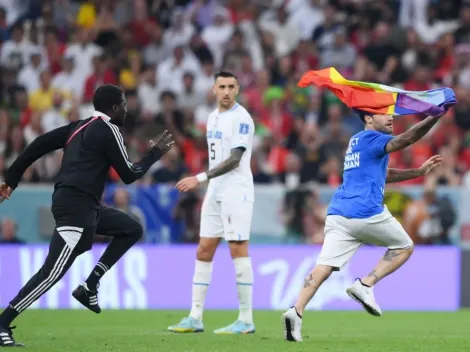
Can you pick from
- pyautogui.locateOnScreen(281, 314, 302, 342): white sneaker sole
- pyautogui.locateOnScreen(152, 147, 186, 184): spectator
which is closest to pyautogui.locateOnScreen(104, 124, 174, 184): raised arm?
pyautogui.locateOnScreen(281, 314, 302, 342): white sneaker sole

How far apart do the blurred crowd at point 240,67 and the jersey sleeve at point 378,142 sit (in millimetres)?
8560

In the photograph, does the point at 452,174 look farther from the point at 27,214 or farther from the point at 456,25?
the point at 27,214

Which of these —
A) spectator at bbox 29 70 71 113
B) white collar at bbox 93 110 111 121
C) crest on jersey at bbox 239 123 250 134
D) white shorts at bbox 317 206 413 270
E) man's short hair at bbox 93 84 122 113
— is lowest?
white shorts at bbox 317 206 413 270

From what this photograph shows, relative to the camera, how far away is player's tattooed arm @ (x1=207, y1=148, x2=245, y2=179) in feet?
39.8

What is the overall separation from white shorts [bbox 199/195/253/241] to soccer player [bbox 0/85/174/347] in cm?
142

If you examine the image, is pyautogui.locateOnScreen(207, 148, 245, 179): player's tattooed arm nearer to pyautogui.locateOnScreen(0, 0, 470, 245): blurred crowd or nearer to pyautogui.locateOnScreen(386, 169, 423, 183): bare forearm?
pyautogui.locateOnScreen(386, 169, 423, 183): bare forearm

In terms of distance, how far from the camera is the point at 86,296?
1119 cm

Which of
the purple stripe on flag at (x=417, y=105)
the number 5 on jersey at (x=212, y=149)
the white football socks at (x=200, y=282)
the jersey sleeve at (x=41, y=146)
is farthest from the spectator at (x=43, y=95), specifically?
the purple stripe on flag at (x=417, y=105)

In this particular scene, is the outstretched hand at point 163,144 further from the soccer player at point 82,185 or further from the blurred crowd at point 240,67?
Result: the blurred crowd at point 240,67

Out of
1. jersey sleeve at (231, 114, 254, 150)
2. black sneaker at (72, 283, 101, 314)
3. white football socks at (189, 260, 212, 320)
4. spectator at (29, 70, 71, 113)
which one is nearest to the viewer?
black sneaker at (72, 283, 101, 314)

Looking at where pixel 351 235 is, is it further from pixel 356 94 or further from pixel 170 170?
pixel 170 170

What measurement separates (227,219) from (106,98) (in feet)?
7.26

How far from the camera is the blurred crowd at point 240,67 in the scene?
20.2 meters

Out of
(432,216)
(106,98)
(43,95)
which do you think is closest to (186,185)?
(106,98)
